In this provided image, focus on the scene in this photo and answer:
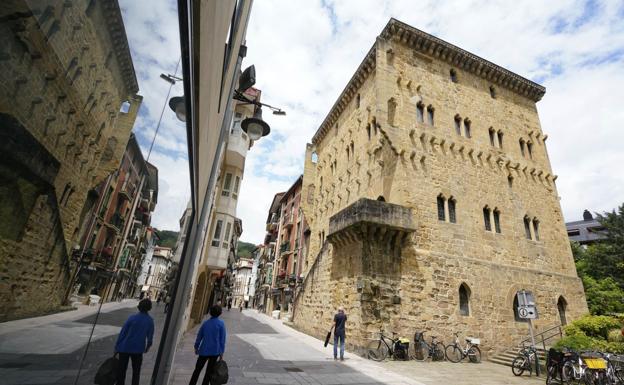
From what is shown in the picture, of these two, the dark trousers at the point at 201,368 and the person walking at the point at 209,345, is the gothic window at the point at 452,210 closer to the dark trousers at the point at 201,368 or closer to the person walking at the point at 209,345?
the person walking at the point at 209,345

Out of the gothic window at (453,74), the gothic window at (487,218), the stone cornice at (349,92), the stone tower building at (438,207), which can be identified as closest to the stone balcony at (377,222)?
the stone tower building at (438,207)

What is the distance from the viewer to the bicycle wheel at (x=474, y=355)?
38.9ft

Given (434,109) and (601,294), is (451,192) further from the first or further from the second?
(601,294)

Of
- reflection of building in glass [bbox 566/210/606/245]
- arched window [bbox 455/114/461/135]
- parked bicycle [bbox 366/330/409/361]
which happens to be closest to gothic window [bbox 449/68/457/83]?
arched window [bbox 455/114/461/135]

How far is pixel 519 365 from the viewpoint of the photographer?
10.1 m

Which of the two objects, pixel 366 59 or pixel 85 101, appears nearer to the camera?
pixel 85 101

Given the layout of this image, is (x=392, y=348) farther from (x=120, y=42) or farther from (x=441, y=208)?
(x=120, y=42)

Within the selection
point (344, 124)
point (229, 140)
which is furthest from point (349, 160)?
point (229, 140)

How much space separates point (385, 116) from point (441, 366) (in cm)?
1063

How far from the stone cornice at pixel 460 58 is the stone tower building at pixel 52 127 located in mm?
18512

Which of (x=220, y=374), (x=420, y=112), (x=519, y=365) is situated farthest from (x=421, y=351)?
(x=420, y=112)

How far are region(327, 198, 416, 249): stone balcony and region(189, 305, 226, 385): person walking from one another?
25.3ft

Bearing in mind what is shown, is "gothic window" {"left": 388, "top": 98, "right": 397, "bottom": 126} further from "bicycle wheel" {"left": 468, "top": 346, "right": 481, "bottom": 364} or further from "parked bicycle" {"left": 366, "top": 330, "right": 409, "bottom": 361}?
"bicycle wheel" {"left": 468, "top": 346, "right": 481, "bottom": 364}

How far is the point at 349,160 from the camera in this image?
18.9m
